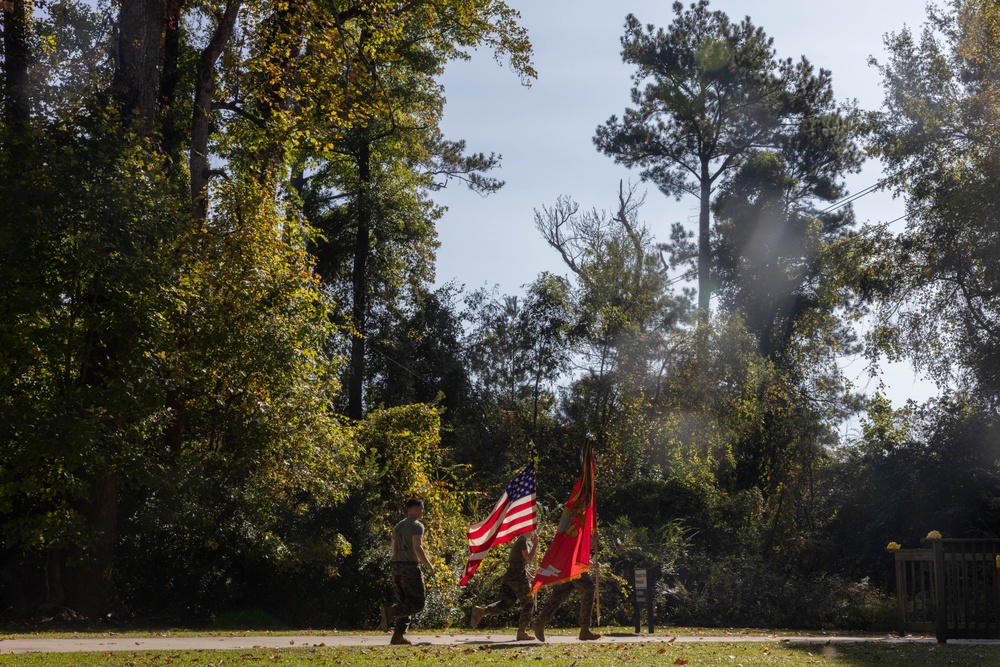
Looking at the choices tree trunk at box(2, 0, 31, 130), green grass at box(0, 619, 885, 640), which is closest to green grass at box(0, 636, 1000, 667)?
green grass at box(0, 619, 885, 640)

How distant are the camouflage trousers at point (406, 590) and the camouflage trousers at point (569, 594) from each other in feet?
6.90

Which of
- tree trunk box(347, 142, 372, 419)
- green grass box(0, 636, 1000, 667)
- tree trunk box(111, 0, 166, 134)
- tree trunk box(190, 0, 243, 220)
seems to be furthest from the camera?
tree trunk box(347, 142, 372, 419)

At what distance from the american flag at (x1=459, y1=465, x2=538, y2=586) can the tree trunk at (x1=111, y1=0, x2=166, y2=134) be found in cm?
1038

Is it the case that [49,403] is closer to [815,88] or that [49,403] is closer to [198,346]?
[198,346]

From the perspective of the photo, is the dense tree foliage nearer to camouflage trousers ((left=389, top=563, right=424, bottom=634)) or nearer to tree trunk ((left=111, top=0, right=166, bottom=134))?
tree trunk ((left=111, top=0, right=166, bottom=134))

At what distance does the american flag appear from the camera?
16.3 m

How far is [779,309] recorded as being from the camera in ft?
153

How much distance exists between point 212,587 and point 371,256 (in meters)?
20.3

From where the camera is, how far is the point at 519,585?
626 inches

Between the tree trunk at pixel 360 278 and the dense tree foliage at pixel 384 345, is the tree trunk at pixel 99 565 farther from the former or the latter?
the tree trunk at pixel 360 278

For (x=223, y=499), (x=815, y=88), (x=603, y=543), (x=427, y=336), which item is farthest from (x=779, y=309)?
(x=223, y=499)

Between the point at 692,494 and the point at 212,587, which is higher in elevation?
the point at 692,494

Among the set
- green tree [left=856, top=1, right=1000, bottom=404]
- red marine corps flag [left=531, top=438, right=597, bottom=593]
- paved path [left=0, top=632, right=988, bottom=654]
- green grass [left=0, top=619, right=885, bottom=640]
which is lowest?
green grass [left=0, top=619, right=885, bottom=640]

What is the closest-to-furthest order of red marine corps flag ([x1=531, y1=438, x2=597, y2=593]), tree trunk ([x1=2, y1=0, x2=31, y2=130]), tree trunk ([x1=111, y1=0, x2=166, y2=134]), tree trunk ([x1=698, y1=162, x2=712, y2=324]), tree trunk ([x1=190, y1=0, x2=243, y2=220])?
1. red marine corps flag ([x1=531, y1=438, x2=597, y2=593])
2. tree trunk ([x1=2, y1=0, x2=31, y2=130])
3. tree trunk ([x1=111, y1=0, x2=166, y2=134])
4. tree trunk ([x1=190, y1=0, x2=243, y2=220])
5. tree trunk ([x1=698, y1=162, x2=712, y2=324])
